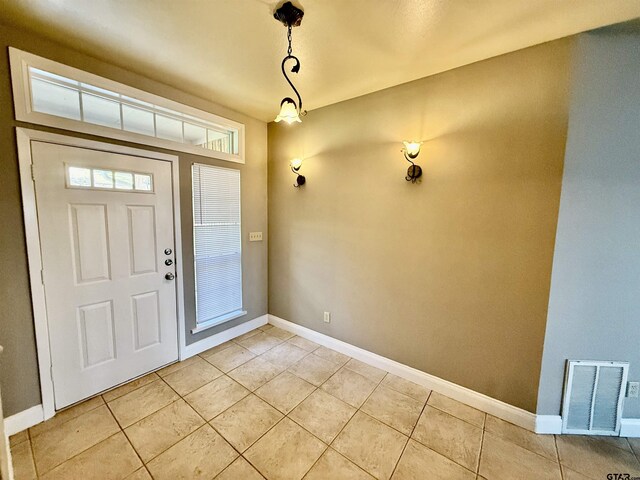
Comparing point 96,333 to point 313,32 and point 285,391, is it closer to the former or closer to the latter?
point 285,391

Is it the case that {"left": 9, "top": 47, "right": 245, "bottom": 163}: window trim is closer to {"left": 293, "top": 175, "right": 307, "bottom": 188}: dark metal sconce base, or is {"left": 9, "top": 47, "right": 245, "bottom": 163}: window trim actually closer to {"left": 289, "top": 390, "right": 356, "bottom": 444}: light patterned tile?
{"left": 293, "top": 175, "right": 307, "bottom": 188}: dark metal sconce base

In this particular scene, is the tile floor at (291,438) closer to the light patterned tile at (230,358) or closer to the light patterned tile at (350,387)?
the light patterned tile at (350,387)

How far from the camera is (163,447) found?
5.30 ft

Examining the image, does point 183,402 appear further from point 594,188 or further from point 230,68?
point 594,188

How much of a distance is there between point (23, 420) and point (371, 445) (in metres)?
2.38

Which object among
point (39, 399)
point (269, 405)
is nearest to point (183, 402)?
point (269, 405)

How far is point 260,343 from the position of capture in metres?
2.92

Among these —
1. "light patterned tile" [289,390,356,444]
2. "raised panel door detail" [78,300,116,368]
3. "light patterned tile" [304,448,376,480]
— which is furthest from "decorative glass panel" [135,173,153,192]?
"light patterned tile" [304,448,376,480]

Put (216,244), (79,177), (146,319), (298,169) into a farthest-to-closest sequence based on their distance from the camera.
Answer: (298,169) < (216,244) < (146,319) < (79,177)

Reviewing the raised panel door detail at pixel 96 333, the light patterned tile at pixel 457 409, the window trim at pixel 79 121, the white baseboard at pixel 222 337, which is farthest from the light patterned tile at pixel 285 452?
the window trim at pixel 79 121

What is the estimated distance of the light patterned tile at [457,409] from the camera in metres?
1.89

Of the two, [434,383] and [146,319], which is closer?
[434,383]

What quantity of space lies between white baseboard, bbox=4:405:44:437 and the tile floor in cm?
5

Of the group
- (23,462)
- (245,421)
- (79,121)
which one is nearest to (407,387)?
(245,421)
